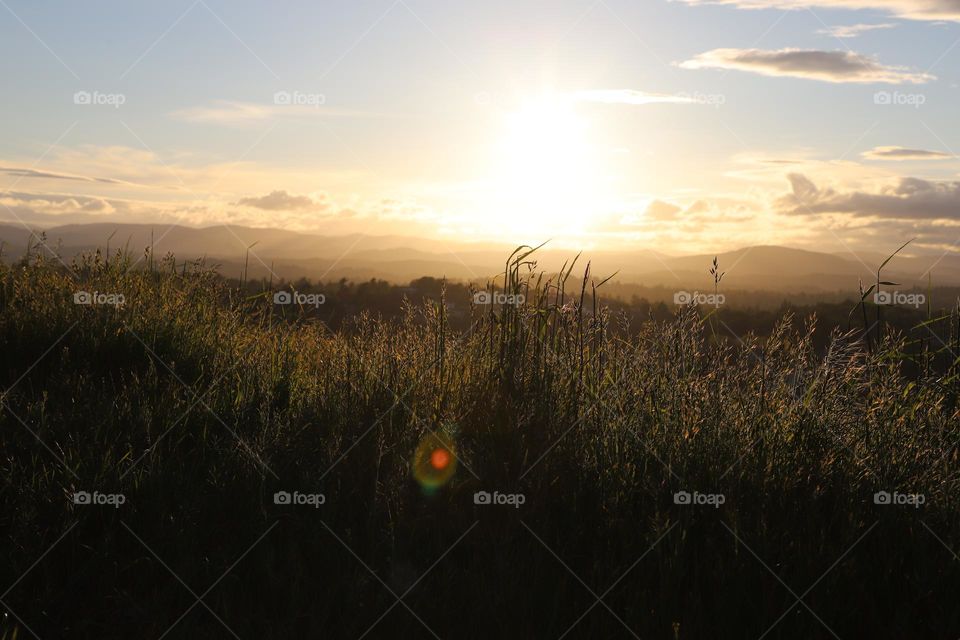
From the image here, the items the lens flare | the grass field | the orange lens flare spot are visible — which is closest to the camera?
the grass field

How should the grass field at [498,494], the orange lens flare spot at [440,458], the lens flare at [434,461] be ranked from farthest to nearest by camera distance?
the orange lens flare spot at [440,458], the lens flare at [434,461], the grass field at [498,494]

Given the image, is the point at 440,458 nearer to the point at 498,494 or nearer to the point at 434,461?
the point at 434,461

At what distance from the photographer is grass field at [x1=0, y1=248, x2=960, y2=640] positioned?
314cm

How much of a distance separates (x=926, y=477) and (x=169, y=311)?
19.6 ft

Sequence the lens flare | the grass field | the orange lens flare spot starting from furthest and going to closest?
1. the orange lens flare spot
2. the lens flare
3. the grass field

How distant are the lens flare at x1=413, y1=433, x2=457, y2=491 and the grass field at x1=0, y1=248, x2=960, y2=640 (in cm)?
2

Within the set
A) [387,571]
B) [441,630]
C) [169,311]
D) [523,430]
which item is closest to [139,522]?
[387,571]

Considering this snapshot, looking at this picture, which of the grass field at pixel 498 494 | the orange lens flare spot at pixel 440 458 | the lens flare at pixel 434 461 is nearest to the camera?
the grass field at pixel 498 494

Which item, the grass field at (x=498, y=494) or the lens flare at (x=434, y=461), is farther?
the lens flare at (x=434, y=461)

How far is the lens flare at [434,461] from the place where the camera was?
394cm

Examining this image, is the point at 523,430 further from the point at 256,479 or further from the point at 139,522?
the point at 139,522

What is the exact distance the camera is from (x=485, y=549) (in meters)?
3.45

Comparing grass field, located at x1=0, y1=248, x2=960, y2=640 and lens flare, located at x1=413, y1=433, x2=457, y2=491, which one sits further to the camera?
lens flare, located at x1=413, y1=433, x2=457, y2=491

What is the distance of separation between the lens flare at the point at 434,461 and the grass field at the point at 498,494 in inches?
0.6
